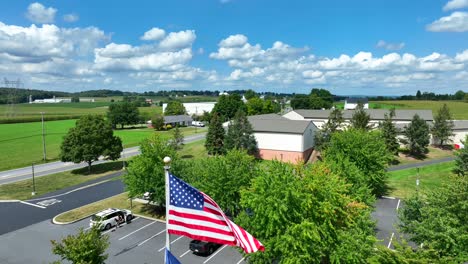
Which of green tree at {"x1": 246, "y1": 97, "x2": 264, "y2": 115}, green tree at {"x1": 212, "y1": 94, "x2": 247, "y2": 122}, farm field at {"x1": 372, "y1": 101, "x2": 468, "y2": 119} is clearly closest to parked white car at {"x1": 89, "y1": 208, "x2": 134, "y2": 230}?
green tree at {"x1": 212, "y1": 94, "x2": 247, "y2": 122}

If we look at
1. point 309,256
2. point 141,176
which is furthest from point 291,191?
point 141,176

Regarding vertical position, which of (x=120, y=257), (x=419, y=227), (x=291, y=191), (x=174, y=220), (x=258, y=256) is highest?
(x=174, y=220)

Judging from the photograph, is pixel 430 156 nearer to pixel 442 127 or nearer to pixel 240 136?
pixel 442 127

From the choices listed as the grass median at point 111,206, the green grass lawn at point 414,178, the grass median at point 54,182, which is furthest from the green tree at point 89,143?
the green grass lawn at point 414,178

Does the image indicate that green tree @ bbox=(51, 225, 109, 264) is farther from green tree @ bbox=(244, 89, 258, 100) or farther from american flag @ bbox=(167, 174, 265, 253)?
green tree @ bbox=(244, 89, 258, 100)

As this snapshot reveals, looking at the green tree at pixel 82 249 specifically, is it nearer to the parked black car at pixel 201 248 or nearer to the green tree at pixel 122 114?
the parked black car at pixel 201 248

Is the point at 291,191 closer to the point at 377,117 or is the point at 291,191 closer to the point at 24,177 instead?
the point at 24,177
